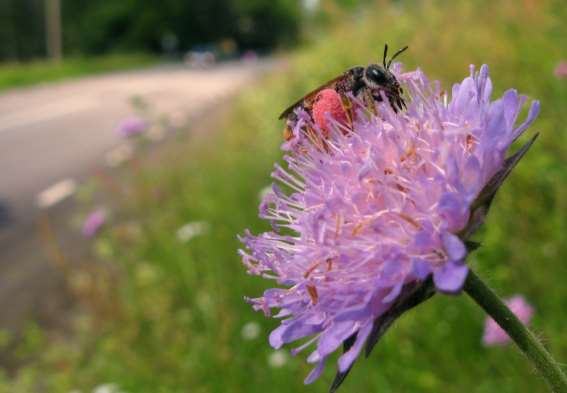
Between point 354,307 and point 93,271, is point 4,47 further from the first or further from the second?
point 354,307

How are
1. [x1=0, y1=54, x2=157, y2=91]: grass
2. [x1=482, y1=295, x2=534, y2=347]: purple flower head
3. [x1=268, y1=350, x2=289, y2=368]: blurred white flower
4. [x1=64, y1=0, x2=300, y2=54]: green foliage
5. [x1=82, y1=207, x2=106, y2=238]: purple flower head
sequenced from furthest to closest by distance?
1. [x1=64, y1=0, x2=300, y2=54]: green foliage
2. [x1=0, y1=54, x2=157, y2=91]: grass
3. [x1=82, y1=207, x2=106, y2=238]: purple flower head
4. [x1=268, y1=350, x2=289, y2=368]: blurred white flower
5. [x1=482, y1=295, x2=534, y2=347]: purple flower head

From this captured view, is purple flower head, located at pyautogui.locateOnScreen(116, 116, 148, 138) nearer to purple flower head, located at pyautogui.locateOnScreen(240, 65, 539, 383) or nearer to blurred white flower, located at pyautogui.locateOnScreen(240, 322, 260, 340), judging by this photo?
blurred white flower, located at pyautogui.locateOnScreen(240, 322, 260, 340)

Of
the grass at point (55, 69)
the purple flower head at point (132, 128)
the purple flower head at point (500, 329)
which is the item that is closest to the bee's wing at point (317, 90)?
the purple flower head at point (500, 329)

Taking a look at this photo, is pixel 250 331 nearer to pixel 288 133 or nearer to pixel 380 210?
pixel 288 133

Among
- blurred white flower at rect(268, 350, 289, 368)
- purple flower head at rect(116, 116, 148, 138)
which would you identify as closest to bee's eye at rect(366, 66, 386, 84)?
blurred white flower at rect(268, 350, 289, 368)

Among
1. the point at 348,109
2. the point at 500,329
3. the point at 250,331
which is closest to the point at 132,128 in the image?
the point at 250,331

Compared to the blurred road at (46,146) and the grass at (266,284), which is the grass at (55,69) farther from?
the grass at (266,284)
